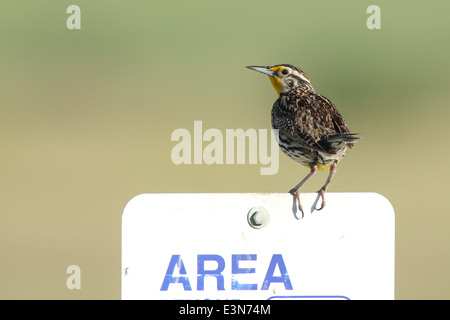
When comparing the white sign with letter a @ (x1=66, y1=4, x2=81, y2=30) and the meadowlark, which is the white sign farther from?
letter a @ (x1=66, y1=4, x2=81, y2=30)

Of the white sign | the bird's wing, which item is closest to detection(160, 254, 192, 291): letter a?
the white sign

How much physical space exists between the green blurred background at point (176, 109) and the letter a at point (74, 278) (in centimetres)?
7

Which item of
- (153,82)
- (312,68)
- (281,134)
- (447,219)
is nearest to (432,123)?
(312,68)

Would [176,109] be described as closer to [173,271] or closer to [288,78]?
[288,78]

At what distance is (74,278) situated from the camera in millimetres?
7297

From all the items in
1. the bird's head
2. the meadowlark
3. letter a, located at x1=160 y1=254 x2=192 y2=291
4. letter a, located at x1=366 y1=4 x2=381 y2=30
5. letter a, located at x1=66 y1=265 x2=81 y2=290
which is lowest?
letter a, located at x1=66 y1=265 x2=81 y2=290

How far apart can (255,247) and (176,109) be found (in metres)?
8.44

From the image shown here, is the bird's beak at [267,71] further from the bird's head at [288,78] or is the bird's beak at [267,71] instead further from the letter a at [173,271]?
the letter a at [173,271]

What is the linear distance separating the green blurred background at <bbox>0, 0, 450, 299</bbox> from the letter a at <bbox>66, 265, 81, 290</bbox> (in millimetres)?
73

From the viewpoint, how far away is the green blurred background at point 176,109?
27.5 feet

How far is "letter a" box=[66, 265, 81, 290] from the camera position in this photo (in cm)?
699

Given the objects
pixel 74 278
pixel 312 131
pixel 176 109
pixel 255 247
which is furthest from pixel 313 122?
pixel 176 109

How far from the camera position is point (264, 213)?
3090 mm

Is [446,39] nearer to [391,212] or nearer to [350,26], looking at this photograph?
[350,26]
